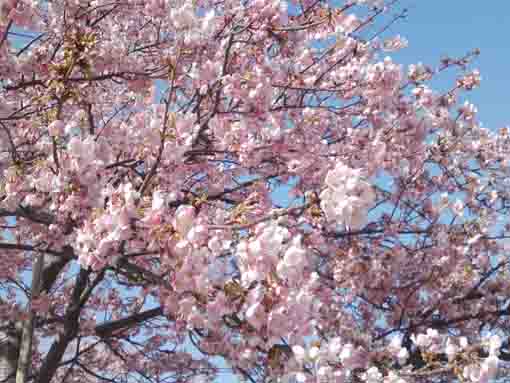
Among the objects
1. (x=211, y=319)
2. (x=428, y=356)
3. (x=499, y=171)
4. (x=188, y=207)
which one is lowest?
(x=428, y=356)

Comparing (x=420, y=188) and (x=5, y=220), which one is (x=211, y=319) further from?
(x=420, y=188)

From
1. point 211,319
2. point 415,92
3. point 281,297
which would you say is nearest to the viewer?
point 281,297

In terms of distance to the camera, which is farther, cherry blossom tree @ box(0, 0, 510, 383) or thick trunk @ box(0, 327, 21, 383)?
thick trunk @ box(0, 327, 21, 383)

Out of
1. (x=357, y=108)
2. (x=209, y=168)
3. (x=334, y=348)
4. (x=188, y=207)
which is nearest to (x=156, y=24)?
(x=209, y=168)

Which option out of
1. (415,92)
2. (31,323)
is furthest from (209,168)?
(415,92)

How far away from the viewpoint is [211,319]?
267 cm

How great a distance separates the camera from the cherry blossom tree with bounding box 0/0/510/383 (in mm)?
2613

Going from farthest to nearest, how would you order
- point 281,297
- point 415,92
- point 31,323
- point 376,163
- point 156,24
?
point 415,92, point 156,24, point 376,163, point 31,323, point 281,297

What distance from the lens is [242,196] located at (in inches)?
236

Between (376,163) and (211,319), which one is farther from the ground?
(376,163)

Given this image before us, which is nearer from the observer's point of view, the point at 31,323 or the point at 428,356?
the point at 428,356

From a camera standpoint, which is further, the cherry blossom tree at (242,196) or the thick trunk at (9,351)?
the thick trunk at (9,351)

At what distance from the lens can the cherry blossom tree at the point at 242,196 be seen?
261cm

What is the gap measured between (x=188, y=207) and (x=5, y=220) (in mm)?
4183
